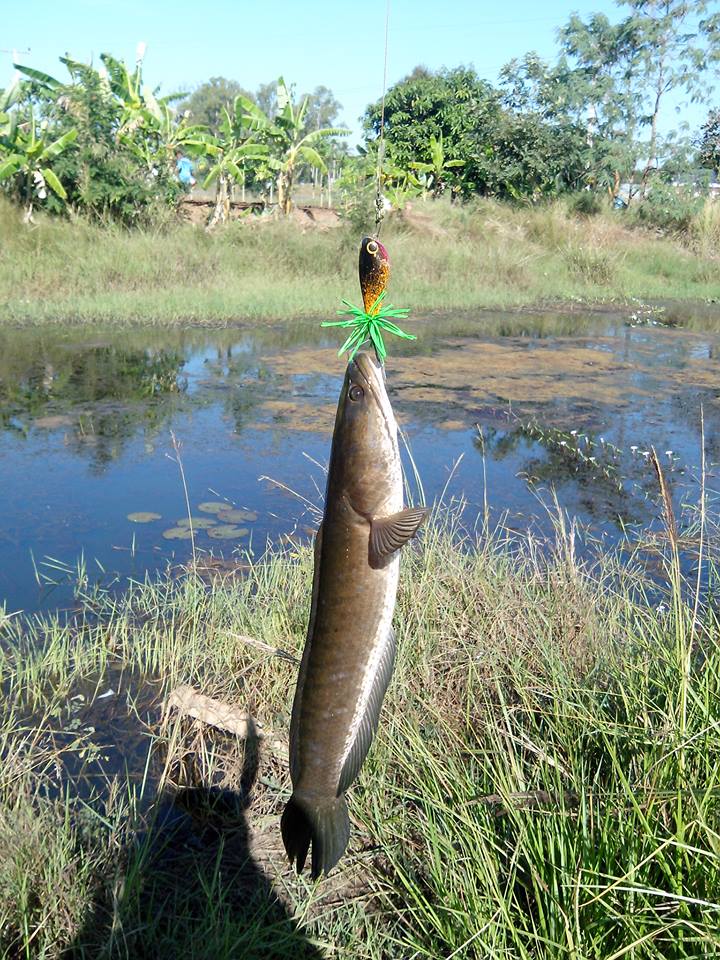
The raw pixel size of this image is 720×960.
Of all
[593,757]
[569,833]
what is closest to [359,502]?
[569,833]

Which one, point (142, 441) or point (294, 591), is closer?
point (294, 591)

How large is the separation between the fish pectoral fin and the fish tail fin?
0.43 metres

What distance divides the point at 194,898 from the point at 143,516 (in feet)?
9.60

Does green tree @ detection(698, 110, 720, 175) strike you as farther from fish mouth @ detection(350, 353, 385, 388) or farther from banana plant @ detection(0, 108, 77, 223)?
fish mouth @ detection(350, 353, 385, 388)

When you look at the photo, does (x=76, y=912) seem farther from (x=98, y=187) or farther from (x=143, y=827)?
(x=98, y=187)

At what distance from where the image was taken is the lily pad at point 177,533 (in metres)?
4.61

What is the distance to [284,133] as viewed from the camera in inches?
643

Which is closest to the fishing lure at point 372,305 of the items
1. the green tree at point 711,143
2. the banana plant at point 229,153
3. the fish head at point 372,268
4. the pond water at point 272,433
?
the fish head at point 372,268

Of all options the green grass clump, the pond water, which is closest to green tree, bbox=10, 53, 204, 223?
the pond water

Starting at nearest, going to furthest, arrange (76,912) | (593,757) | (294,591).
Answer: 1. (76,912)
2. (593,757)
3. (294,591)

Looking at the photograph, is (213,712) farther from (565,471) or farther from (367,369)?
(565,471)

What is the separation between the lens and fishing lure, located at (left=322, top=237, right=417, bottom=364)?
1262 millimetres

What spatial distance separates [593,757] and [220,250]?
11967mm

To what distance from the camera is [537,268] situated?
1580 centimetres
